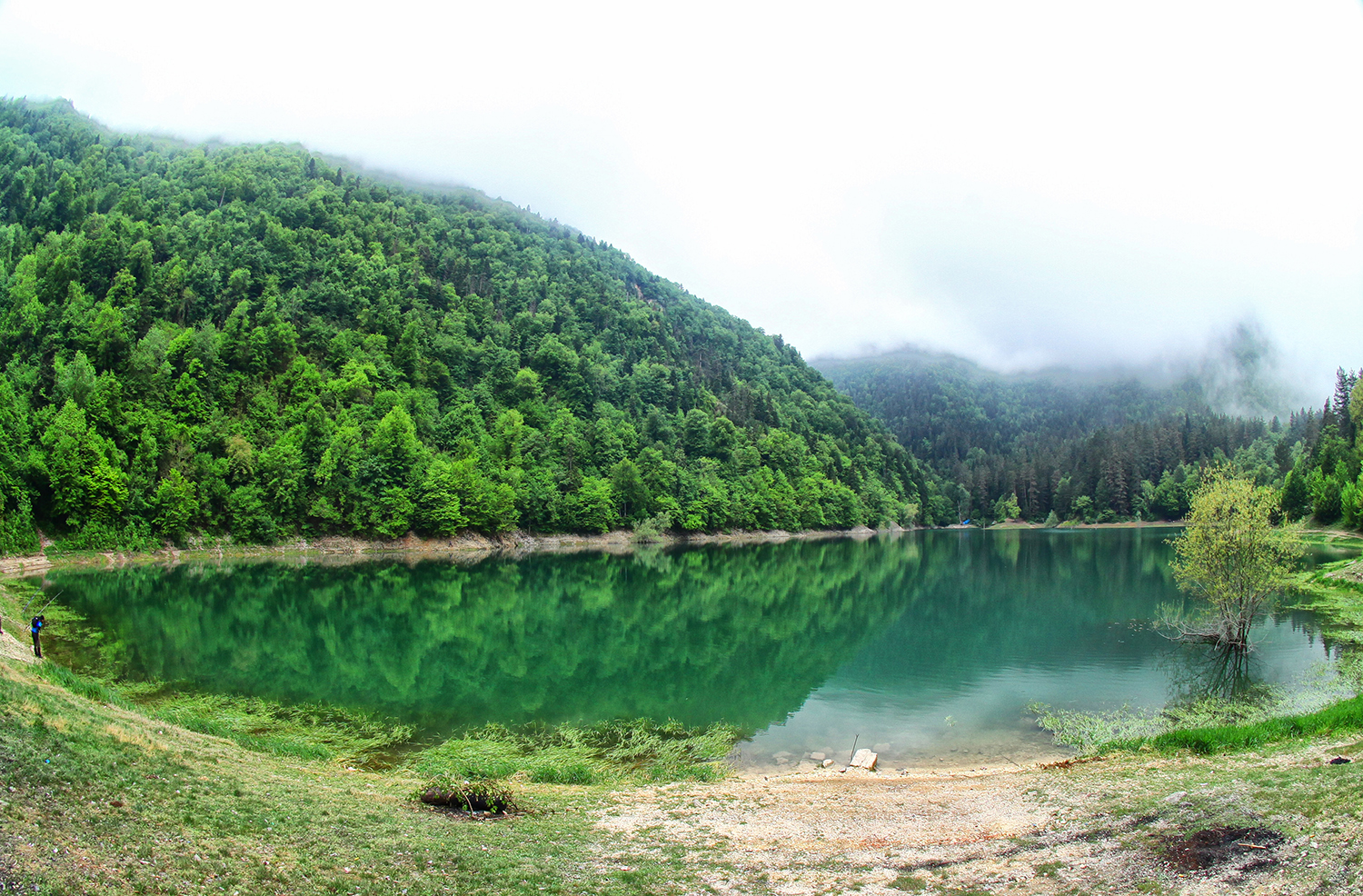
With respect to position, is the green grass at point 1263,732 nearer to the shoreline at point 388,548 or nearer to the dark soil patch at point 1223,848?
the dark soil patch at point 1223,848

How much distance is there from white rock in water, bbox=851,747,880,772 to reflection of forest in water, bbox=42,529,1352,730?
531 cm

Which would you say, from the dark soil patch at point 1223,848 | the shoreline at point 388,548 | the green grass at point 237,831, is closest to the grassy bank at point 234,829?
the green grass at point 237,831

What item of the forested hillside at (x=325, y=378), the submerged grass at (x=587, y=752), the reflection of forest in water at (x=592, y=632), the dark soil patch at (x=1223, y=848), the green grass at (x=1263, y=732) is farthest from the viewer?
the forested hillside at (x=325, y=378)

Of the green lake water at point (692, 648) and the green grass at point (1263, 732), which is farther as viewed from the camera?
the green lake water at point (692, 648)

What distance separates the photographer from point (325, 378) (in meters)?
108

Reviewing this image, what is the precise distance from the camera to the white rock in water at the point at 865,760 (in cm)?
2253

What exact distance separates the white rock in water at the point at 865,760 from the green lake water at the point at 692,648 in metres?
1.01

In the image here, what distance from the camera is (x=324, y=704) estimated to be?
93.0ft

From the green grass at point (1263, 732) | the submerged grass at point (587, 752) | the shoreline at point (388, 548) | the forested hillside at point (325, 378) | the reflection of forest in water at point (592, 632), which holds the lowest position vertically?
the shoreline at point (388, 548)

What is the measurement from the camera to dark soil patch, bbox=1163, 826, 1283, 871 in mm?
11133

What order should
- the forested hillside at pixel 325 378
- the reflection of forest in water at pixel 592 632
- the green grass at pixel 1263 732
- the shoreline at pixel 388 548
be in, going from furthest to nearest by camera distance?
the forested hillside at pixel 325 378 → the shoreline at pixel 388 548 → the reflection of forest in water at pixel 592 632 → the green grass at pixel 1263 732

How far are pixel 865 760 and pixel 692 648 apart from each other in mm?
19239

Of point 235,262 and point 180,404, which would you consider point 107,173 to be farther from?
point 180,404

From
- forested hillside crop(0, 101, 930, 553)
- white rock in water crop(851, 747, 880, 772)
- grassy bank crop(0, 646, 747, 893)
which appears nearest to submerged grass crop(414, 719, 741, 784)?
grassy bank crop(0, 646, 747, 893)
